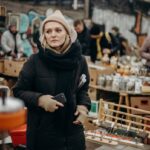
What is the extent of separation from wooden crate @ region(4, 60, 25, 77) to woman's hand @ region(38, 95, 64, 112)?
6261 millimetres

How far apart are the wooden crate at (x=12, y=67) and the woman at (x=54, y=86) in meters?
6.08

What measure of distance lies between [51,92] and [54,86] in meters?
0.04

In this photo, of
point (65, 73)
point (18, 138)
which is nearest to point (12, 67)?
point (18, 138)

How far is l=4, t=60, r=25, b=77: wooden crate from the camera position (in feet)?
27.5

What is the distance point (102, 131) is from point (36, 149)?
2782 mm

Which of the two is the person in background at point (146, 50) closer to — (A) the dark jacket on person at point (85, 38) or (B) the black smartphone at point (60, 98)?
(A) the dark jacket on person at point (85, 38)

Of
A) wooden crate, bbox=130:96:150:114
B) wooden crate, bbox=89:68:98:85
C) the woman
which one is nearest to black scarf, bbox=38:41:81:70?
the woman

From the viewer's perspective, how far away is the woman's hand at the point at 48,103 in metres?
2.13

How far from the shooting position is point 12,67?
8.48 meters

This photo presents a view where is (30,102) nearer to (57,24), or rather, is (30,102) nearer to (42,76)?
(42,76)

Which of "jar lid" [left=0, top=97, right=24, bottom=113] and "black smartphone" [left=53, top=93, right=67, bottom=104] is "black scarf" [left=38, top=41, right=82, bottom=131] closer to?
"black smartphone" [left=53, top=93, right=67, bottom=104]

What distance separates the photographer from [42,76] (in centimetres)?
227

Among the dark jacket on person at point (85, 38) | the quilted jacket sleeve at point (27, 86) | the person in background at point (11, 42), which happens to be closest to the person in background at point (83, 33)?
the dark jacket on person at point (85, 38)

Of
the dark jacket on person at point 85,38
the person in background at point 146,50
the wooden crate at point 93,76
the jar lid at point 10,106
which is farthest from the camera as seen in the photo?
the dark jacket on person at point 85,38
